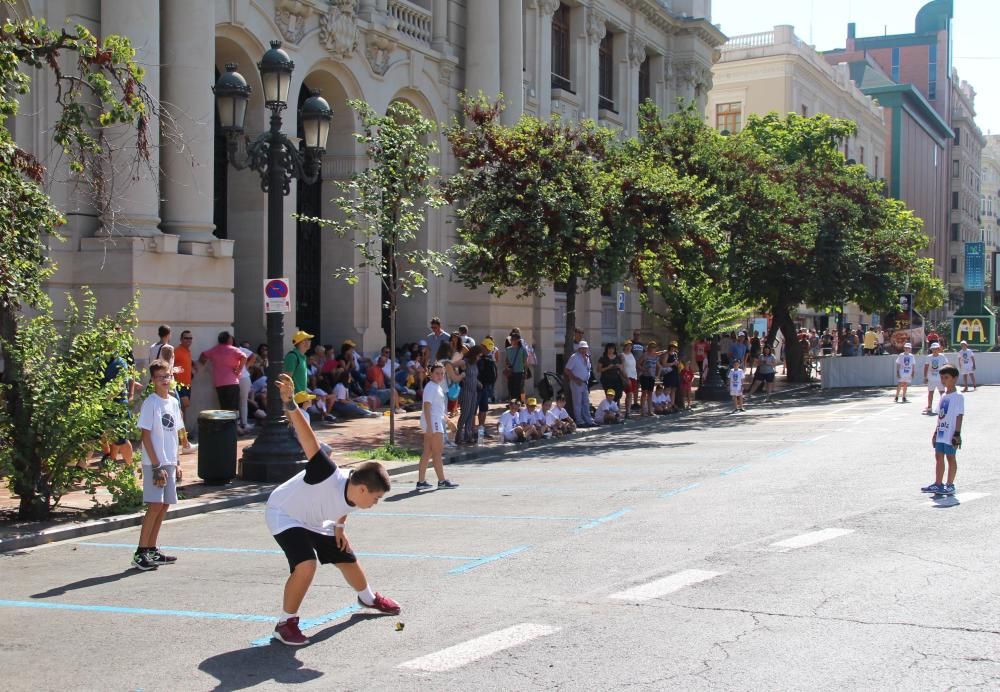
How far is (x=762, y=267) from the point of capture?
34.7m

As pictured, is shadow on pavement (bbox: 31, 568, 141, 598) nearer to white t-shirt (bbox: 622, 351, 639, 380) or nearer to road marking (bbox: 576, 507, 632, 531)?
road marking (bbox: 576, 507, 632, 531)

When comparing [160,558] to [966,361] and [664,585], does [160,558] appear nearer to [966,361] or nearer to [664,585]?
[664,585]

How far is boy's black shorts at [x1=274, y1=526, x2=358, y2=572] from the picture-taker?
22.2 ft

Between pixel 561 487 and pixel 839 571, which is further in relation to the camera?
pixel 561 487

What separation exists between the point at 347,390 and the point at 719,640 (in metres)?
16.8

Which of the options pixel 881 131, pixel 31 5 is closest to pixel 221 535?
pixel 31 5

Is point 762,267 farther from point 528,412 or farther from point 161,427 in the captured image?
point 161,427

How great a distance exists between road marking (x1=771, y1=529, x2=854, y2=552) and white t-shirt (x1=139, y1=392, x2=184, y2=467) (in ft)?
17.2

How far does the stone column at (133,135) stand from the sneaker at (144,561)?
1009 cm

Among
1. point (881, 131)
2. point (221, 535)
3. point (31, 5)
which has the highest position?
point (881, 131)

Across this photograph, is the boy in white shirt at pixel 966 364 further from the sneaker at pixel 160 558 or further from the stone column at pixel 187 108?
the sneaker at pixel 160 558

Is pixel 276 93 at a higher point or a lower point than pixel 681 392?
higher

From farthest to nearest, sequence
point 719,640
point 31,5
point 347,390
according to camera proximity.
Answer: point 347,390 → point 31,5 → point 719,640

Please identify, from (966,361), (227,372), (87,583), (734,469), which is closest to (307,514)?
(87,583)
